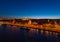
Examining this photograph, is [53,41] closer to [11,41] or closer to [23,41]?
[23,41]

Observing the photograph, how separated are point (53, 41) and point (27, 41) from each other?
22.5ft

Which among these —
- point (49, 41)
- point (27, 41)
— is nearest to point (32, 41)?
point (27, 41)

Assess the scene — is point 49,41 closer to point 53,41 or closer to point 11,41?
point 53,41

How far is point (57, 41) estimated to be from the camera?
46.8 m

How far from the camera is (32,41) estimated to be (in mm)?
46844

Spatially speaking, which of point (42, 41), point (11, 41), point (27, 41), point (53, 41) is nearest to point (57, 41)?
point (53, 41)

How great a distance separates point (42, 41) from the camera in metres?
47.3

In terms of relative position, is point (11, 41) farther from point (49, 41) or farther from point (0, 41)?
point (49, 41)

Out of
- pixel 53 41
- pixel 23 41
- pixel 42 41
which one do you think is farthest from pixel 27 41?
pixel 53 41

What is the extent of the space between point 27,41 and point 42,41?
4007 mm

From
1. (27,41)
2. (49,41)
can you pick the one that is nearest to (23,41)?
(27,41)

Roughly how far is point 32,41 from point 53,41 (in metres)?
5.53

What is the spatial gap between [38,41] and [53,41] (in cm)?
395

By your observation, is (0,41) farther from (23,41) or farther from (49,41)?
(49,41)
